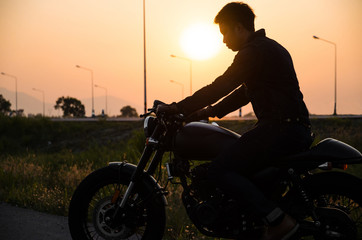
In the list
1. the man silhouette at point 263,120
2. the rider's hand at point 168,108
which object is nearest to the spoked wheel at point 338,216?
the man silhouette at point 263,120

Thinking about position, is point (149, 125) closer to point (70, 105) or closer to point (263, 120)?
point (263, 120)

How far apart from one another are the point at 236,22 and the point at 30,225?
3.48 m

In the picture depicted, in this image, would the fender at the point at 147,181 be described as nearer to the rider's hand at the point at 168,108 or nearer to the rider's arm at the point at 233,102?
the rider's hand at the point at 168,108

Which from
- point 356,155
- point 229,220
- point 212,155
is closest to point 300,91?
point 356,155

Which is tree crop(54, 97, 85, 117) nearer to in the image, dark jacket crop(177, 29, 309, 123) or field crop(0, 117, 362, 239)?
field crop(0, 117, 362, 239)

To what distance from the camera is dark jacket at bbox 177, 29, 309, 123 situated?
3051mm

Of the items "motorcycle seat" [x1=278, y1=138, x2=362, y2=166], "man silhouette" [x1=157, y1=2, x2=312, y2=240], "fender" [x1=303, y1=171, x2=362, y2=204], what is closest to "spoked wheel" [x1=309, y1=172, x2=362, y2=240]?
"fender" [x1=303, y1=171, x2=362, y2=204]

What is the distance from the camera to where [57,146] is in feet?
63.1

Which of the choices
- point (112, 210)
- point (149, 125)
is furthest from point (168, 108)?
point (112, 210)

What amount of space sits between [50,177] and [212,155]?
5626 millimetres

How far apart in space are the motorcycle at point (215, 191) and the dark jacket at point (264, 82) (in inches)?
10.8

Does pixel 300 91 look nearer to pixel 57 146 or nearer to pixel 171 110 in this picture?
pixel 171 110

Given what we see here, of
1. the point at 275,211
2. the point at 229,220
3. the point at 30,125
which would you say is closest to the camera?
the point at 275,211

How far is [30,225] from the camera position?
4895mm
